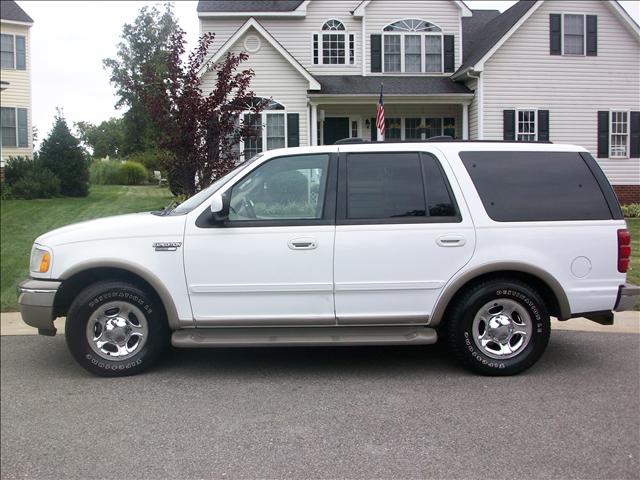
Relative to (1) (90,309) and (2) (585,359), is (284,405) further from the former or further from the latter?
(2) (585,359)

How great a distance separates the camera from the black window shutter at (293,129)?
20.9 meters

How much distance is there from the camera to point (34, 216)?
55.1 feet

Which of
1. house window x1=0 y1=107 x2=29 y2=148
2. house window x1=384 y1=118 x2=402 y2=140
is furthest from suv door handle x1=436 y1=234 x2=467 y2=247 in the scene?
house window x1=0 y1=107 x2=29 y2=148

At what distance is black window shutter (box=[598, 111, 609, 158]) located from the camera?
21453mm

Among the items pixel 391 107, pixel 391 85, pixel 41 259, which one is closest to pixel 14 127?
pixel 391 107

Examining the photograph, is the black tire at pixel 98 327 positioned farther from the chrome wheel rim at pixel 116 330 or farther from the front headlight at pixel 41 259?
the front headlight at pixel 41 259

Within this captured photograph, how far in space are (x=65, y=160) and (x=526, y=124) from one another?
1648 cm

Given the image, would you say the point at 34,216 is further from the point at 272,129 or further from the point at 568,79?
the point at 568,79

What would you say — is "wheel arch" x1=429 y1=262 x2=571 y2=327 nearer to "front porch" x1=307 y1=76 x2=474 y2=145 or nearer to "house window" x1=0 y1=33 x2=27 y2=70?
"front porch" x1=307 y1=76 x2=474 y2=145

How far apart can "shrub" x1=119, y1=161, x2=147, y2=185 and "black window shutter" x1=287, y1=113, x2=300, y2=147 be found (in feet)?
52.7

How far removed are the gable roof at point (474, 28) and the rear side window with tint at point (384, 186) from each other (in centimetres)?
1913

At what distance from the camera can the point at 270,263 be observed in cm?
525

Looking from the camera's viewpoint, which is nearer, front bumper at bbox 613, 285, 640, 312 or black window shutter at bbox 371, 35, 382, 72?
front bumper at bbox 613, 285, 640, 312

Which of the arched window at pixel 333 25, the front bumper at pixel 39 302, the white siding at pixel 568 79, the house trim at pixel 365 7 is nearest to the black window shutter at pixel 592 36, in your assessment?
the white siding at pixel 568 79
